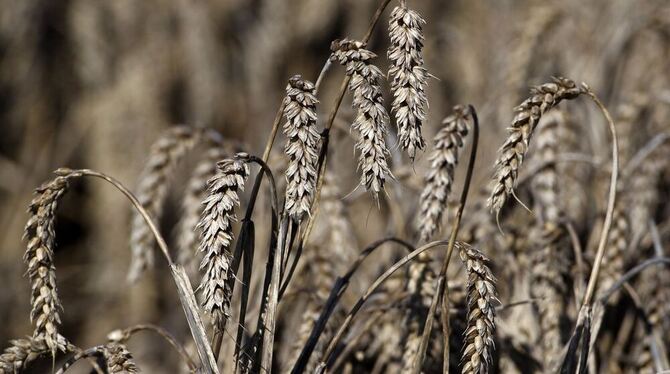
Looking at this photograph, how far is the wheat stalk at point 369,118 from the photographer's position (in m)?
1.35

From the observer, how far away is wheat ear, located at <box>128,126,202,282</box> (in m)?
2.19

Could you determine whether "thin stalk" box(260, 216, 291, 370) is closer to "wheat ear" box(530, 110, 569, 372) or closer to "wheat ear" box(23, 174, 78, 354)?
"wheat ear" box(23, 174, 78, 354)

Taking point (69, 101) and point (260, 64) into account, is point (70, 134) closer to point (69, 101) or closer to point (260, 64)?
point (69, 101)

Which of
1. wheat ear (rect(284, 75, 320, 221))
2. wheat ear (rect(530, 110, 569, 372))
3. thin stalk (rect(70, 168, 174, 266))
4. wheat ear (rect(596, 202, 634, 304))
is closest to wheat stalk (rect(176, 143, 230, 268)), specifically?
thin stalk (rect(70, 168, 174, 266))

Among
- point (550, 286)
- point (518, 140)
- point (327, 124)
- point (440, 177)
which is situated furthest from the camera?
point (550, 286)

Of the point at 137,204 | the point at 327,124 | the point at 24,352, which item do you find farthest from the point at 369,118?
the point at 24,352

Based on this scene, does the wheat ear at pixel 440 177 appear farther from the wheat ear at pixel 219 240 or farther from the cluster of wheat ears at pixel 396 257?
the wheat ear at pixel 219 240

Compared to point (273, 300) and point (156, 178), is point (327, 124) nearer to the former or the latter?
point (273, 300)

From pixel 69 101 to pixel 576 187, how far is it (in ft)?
11.6

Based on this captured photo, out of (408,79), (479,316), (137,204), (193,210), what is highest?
(193,210)

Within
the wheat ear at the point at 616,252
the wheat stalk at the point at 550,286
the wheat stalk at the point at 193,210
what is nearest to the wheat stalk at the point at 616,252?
the wheat ear at the point at 616,252

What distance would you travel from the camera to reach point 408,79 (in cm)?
137

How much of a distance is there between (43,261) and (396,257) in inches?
48.7

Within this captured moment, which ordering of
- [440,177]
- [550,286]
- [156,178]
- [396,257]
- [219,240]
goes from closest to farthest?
[219,240]
[440,177]
[550,286]
[156,178]
[396,257]
